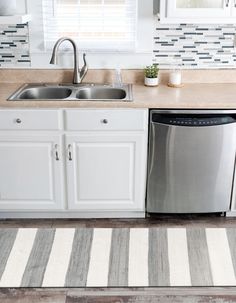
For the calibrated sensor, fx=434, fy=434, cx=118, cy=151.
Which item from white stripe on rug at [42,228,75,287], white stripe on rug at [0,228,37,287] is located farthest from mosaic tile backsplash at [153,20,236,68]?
white stripe on rug at [0,228,37,287]

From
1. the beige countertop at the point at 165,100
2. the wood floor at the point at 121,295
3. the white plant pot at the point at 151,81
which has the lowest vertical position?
the wood floor at the point at 121,295

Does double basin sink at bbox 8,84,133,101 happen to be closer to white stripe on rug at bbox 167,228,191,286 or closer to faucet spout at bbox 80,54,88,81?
faucet spout at bbox 80,54,88,81

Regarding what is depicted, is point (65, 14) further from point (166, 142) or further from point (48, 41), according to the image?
point (166, 142)

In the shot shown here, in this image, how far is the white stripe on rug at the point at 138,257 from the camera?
2516mm

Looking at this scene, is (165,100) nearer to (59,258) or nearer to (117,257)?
(117,257)

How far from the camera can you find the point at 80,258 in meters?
2.70

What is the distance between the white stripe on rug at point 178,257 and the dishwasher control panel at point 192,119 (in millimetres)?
761

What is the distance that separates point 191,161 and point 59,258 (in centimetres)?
104

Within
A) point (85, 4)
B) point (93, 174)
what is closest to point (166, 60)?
point (85, 4)

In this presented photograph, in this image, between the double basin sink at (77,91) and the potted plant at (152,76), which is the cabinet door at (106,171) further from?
the potted plant at (152,76)

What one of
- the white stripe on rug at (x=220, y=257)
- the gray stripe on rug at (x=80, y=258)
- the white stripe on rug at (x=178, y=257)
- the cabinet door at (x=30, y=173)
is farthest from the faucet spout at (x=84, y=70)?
the white stripe on rug at (x=220, y=257)

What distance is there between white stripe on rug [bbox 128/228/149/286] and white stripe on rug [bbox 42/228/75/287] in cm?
39

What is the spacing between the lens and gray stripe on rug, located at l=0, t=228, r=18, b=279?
2664mm

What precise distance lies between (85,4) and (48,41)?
0.38m
